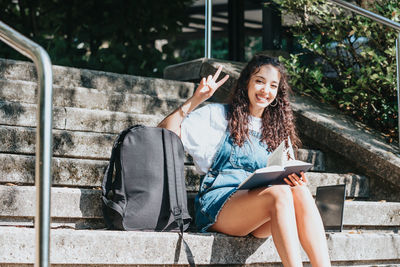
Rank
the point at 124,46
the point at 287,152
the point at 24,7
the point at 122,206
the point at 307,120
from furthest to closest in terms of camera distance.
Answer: the point at 24,7 → the point at 124,46 → the point at 307,120 → the point at 287,152 → the point at 122,206

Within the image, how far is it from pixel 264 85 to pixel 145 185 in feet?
3.16

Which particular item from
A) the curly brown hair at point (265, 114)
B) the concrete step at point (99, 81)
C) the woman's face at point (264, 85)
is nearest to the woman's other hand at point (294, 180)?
the curly brown hair at point (265, 114)

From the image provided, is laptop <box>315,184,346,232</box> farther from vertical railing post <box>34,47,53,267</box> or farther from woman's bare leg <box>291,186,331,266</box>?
vertical railing post <box>34,47,53,267</box>

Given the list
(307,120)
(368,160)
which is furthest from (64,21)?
(368,160)

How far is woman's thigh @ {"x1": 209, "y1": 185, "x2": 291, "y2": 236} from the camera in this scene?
9.95ft

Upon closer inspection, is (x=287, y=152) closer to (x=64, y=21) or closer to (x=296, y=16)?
(x=296, y=16)

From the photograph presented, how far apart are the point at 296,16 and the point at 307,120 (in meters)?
1.09

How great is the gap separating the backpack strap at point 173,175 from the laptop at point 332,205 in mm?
864

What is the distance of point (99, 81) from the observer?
484 centimetres

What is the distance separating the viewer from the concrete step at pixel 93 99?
4.24 m

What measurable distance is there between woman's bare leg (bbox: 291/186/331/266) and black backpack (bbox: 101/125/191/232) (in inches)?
22.5

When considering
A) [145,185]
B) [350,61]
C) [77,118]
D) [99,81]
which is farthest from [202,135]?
[350,61]

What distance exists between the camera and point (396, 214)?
3.93 m

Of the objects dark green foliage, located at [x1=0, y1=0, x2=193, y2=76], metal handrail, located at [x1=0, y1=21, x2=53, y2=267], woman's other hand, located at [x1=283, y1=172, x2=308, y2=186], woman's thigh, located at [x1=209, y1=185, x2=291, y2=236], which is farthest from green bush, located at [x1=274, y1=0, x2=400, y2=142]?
metal handrail, located at [x1=0, y1=21, x2=53, y2=267]
